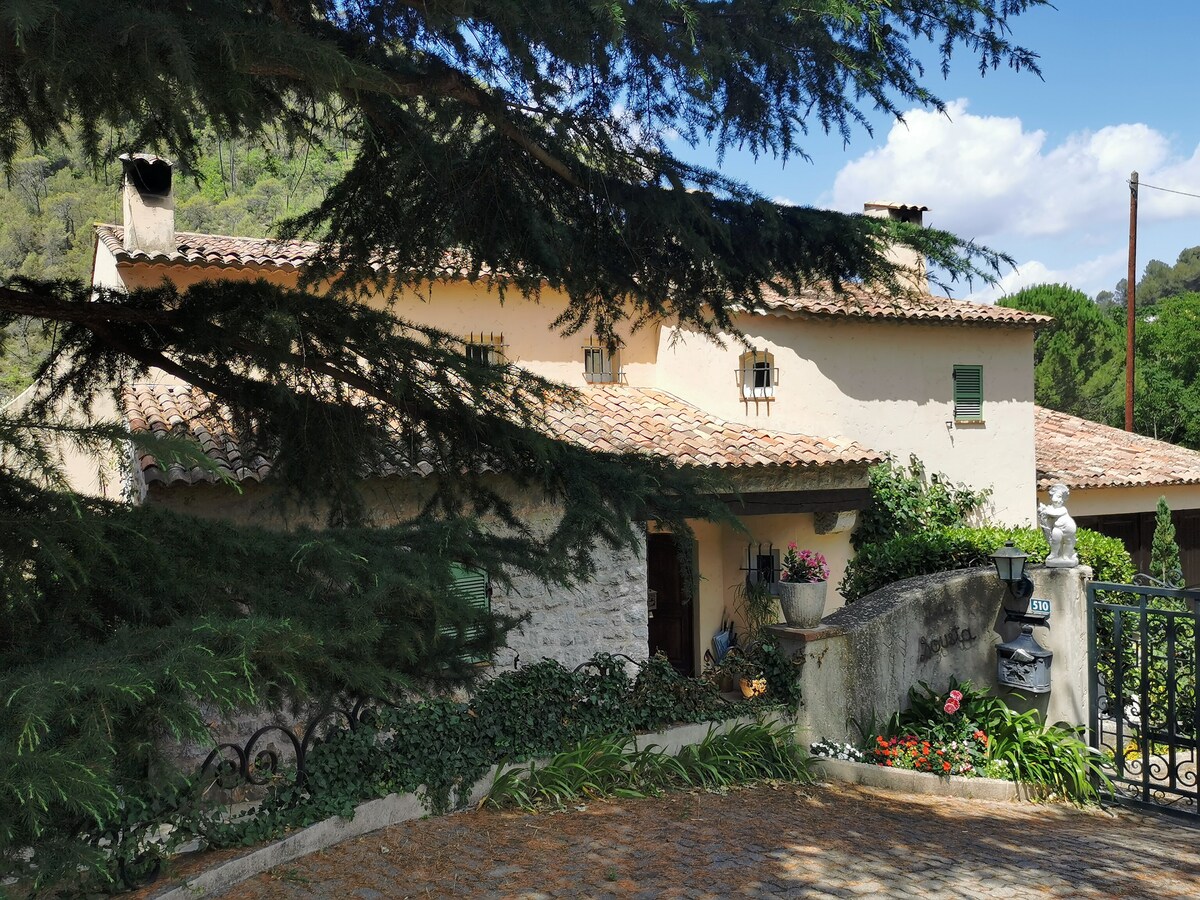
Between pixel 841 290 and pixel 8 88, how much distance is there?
4403mm

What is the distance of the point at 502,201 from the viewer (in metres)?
5.65

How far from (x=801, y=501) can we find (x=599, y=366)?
3.74m

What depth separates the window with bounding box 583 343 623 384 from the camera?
14.2 meters

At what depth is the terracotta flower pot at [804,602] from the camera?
28.0ft

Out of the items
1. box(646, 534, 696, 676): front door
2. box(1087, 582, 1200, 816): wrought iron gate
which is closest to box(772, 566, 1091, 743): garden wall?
box(1087, 582, 1200, 816): wrought iron gate

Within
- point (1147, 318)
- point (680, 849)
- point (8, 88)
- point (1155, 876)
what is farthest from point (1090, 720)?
point (1147, 318)

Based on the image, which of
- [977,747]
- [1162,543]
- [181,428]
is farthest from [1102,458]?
[181,428]

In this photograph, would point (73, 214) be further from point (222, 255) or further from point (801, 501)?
point (801, 501)

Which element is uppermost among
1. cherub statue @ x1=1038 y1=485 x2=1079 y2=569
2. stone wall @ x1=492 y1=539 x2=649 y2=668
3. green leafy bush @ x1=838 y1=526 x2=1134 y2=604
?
cherub statue @ x1=1038 y1=485 x2=1079 y2=569

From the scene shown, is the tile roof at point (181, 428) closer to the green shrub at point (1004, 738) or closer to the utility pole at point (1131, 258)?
the green shrub at point (1004, 738)

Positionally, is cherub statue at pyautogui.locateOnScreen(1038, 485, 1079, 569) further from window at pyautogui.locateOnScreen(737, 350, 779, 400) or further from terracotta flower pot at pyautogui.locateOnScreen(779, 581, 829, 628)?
window at pyautogui.locateOnScreen(737, 350, 779, 400)

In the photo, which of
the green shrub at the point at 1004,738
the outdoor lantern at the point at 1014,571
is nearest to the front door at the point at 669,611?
the green shrub at the point at 1004,738

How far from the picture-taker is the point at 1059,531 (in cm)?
871

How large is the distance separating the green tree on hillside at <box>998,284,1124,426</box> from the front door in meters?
17.8
